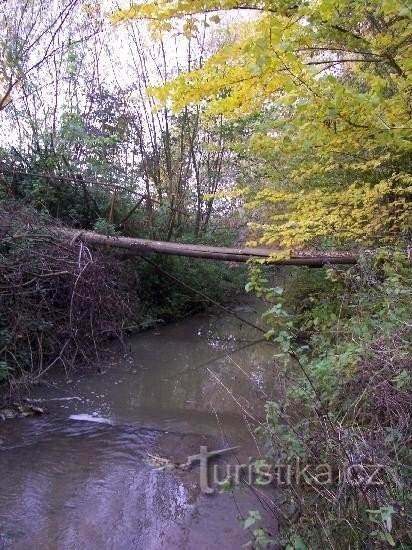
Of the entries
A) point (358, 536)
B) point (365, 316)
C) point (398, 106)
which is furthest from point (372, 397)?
point (398, 106)

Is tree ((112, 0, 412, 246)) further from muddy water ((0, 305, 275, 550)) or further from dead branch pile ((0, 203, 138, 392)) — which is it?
dead branch pile ((0, 203, 138, 392))

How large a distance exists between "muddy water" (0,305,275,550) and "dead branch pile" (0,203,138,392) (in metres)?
0.36

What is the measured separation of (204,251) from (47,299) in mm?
2641

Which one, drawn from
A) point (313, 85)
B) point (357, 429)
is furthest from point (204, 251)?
point (357, 429)

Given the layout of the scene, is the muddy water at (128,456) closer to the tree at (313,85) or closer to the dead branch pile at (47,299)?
the dead branch pile at (47,299)

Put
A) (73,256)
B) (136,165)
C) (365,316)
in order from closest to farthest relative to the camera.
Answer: (365,316) → (73,256) → (136,165)

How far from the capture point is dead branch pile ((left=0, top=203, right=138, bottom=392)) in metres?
5.55

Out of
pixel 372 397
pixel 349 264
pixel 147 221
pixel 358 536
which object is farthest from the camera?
pixel 147 221

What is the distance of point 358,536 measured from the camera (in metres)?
1.99

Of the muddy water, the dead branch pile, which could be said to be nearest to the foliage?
the muddy water

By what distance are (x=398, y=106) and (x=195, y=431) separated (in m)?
3.47

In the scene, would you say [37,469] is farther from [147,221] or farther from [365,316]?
[147,221]

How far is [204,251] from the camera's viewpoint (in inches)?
301

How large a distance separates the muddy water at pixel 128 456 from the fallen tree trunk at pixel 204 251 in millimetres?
1636
